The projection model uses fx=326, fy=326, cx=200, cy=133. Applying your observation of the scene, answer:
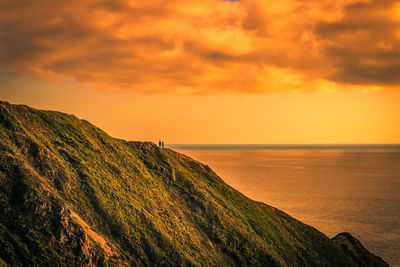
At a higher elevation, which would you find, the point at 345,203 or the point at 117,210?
the point at 117,210

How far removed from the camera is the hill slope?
23250 mm

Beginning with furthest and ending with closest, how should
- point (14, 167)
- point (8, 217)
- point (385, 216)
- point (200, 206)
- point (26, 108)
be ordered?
1. point (385, 216)
2. point (200, 206)
3. point (26, 108)
4. point (14, 167)
5. point (8, 217)

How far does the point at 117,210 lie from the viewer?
97.6 ft

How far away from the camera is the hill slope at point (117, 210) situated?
76.3 feet

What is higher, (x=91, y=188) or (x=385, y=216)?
(x=91, y=188)

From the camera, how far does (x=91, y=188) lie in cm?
3002

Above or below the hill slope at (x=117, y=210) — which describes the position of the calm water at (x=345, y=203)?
below

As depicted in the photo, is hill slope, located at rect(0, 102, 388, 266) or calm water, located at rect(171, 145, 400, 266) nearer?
hill slope, located at rect(0, 102, 388, 266)

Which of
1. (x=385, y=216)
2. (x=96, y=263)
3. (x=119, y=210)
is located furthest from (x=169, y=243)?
(x=385, y=216)

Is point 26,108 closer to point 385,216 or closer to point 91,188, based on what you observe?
point 91,188

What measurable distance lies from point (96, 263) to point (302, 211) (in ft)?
207

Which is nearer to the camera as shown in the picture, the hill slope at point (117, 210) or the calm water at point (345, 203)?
the hill slope at point (117, 210)

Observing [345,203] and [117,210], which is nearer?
[117,210]

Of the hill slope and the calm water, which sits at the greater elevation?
the hill slope
